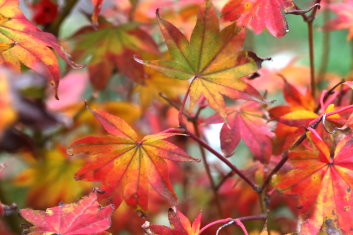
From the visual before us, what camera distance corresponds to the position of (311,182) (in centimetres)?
59

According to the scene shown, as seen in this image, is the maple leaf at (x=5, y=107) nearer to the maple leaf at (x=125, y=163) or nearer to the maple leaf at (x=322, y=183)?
the maple leaf at (x=125, y=163)

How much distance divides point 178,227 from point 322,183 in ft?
0.49

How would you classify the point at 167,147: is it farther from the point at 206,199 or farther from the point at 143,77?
the point at 206,199

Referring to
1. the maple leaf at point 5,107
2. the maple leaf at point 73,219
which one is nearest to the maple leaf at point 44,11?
the maple leaf at point 5,107

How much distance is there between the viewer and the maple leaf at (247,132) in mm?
657

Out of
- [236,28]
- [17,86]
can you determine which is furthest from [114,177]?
[17,86]

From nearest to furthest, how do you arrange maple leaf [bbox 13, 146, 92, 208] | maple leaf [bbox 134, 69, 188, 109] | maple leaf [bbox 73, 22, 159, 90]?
maple leaf [bbox 73, 22, 159, 90]
maple leaf [bbox 134, 69, 188, 109]
maple leaf [bbox 13, 146, 92, 208]

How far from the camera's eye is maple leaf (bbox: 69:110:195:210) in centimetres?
60

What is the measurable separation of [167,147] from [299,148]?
16 cm

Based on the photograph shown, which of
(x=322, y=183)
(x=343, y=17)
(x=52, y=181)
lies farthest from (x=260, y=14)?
(x=52, y=181)

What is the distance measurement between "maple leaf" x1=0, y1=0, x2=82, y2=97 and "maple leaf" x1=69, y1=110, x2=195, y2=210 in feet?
0.23

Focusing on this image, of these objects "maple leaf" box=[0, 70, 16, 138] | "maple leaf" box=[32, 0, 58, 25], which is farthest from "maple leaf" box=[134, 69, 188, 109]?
"maple leaf" box=[0, 70, 16, 138]

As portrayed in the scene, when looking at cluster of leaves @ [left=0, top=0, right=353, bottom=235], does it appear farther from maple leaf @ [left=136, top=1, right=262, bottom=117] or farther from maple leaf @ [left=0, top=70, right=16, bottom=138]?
maple leaf @ [left=0, top=70, right=16, bottom=138]

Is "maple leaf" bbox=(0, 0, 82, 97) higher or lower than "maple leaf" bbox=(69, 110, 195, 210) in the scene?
higher
